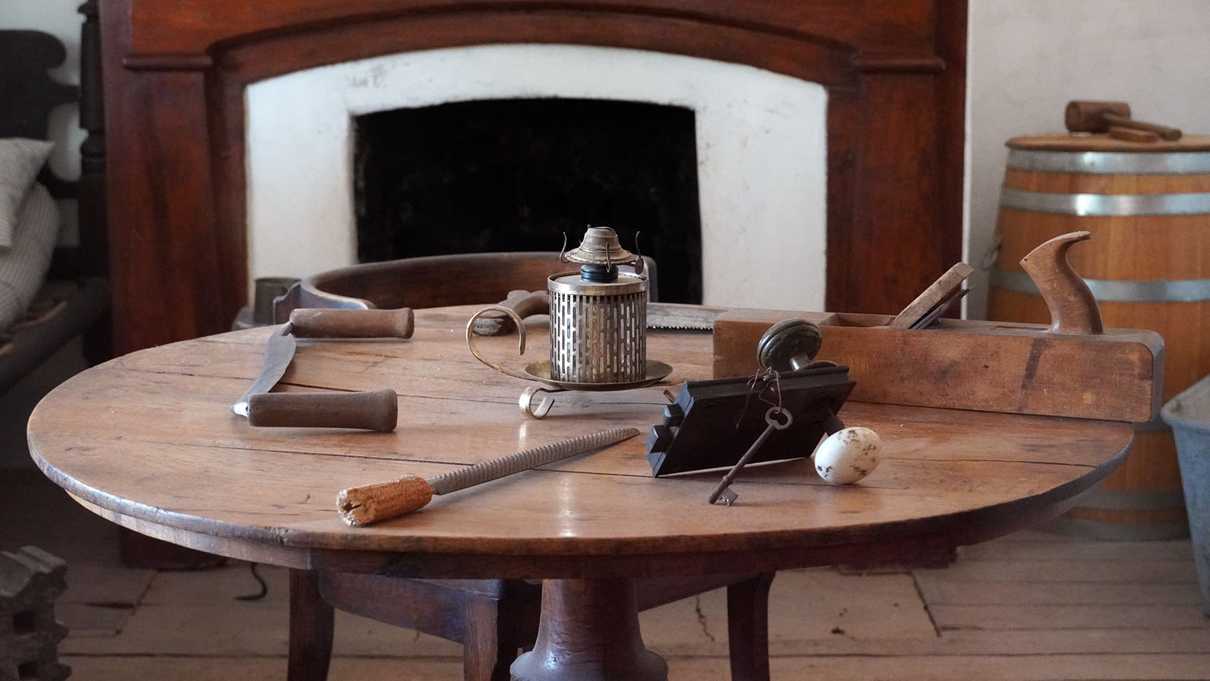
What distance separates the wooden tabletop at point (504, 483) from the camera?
1171 millimetres

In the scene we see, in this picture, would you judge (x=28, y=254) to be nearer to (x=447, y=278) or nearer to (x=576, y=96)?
(x=576, y=96)

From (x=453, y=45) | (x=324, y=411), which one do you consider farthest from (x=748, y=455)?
(x=453, y=45)

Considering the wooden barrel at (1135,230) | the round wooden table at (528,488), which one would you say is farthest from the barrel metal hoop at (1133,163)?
the round wooden table at (528,488)

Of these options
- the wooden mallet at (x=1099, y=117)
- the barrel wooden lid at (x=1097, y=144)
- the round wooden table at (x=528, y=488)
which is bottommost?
the round wooden table at (x=528, y=488)

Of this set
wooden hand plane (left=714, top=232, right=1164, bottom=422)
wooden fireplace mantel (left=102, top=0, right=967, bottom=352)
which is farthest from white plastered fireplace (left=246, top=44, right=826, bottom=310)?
wooden hand plane (left=714, top=232, right=1164, bottom=422)

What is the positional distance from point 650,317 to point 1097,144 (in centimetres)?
178

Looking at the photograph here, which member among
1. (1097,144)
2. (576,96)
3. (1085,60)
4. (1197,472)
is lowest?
(1197,472)

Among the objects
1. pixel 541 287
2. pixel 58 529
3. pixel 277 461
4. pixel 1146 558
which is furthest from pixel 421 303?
pixel 1146 558

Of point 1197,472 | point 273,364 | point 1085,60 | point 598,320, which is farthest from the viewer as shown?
point 1085,60

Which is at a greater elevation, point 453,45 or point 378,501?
point 453,45

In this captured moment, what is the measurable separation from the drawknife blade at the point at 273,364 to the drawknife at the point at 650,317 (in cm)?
26

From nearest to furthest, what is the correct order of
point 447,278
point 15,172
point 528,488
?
point 528,488 < point 447,278 < point 15,172

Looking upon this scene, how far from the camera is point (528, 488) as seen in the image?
4.26 feet

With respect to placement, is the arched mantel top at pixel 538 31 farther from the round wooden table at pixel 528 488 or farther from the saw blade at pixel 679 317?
the round wooden table at pixel 528 488
